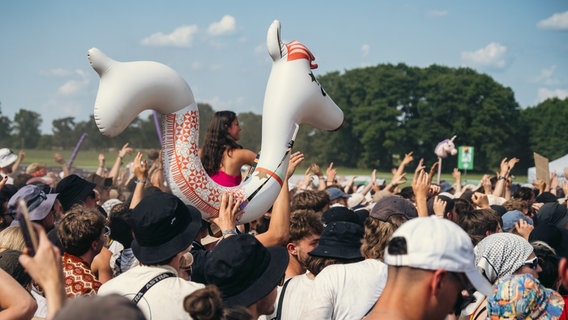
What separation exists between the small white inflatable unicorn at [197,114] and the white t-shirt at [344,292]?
1.47 m

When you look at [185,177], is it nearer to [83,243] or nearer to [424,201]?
[83,243]

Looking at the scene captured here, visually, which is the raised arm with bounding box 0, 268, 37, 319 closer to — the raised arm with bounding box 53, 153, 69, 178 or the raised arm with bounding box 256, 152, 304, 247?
the raised arm with bounding box 256, 152, 304, 247

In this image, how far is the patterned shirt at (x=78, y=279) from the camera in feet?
13.9

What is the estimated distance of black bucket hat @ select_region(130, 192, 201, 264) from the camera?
373 cm

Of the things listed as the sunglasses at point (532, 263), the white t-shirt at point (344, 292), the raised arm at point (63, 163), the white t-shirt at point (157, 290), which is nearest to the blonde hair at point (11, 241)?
the white t-shirt at point (157, 290)

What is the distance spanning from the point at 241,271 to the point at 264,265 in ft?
0.53

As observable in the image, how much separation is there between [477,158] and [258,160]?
255 ft

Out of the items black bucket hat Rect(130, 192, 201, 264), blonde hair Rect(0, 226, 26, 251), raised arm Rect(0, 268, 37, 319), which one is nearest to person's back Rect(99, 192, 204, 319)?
black bucket hat Rect(130, 192, 201, 264)

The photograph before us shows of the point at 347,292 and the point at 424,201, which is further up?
the point at 424,201

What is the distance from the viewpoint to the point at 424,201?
5.70m

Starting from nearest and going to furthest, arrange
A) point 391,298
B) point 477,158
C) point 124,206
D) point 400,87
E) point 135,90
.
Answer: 1. point 391,298
2. point 135,90
3. point 124,206
4. point 477,158
5. point 400,87

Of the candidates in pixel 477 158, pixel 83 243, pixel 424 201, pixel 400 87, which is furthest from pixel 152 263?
pixel 400 87

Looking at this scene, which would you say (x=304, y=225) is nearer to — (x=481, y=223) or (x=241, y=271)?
(x=241, y=271)

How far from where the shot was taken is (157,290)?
11.3 ft
